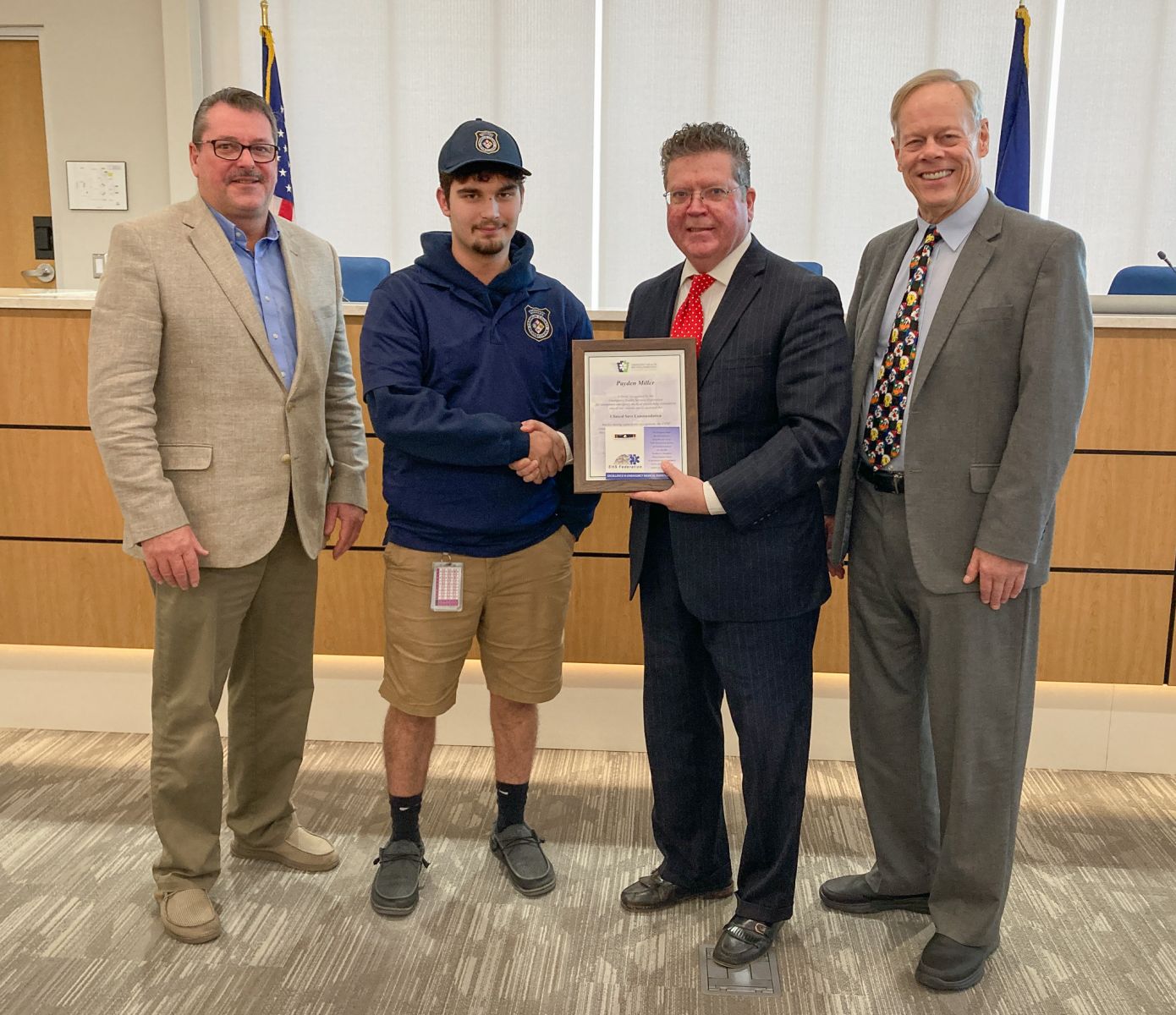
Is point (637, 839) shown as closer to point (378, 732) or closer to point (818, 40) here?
point (378, 732)

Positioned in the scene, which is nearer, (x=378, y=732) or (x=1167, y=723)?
(x=1167, y=723)

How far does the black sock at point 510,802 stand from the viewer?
2.40m

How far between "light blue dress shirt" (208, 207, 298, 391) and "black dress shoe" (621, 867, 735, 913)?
1368mm

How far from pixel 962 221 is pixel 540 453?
94 cm

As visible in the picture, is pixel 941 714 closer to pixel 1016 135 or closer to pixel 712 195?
pixel 712 195

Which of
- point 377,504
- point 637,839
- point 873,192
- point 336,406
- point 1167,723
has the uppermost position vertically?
point 873,192

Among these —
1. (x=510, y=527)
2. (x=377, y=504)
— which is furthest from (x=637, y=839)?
(x=377, y=504)

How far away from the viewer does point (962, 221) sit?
1.86 m

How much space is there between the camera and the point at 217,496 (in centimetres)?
203

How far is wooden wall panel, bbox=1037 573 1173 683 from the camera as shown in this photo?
2.83m

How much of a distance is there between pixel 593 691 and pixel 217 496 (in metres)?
1.45

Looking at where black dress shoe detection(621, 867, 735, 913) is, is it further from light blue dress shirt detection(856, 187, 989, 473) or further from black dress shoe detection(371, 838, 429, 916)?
light blue dress shirt detection(856, 187, 989, 473)

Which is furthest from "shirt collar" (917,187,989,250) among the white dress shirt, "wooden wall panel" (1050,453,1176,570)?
"wooden wall panel" (1050,453,1176,570)

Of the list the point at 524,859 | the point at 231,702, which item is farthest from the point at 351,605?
the point at 524,859
